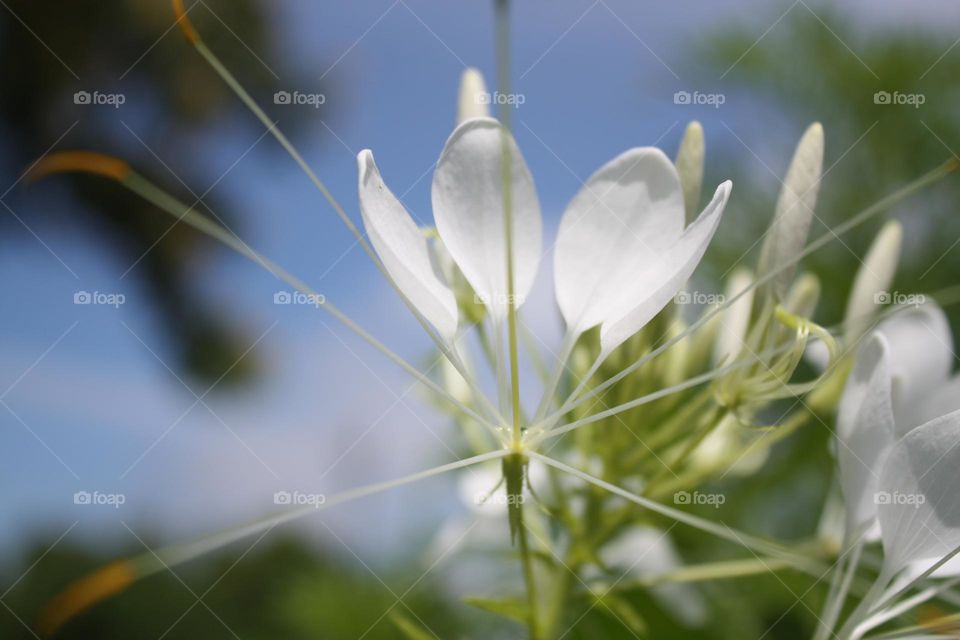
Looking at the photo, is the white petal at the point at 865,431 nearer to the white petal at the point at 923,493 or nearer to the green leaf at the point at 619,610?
the white petal at the point at 923,493

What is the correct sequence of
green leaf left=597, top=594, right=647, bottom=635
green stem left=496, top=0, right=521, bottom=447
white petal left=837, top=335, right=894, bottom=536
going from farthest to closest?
green leaf left=597, top=594, right=647, bottom=635
white petal left=837, top=335, right=894, bottom=536
green stem left=496, top=0, right=521, bottom=447

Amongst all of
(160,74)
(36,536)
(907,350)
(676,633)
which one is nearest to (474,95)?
(907,350)

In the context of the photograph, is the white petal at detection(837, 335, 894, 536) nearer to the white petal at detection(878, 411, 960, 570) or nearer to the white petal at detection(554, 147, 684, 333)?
the white petal at detection(878, 411, 960, 570)

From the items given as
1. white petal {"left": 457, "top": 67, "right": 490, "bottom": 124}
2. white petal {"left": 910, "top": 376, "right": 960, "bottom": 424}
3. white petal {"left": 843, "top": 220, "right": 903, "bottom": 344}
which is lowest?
white petal {"left": 910, "top": 376, "right": 960, "bottom": 424}

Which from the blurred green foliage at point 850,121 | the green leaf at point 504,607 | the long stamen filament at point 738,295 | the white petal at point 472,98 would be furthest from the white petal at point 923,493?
the blurred green foliage at point 850,121

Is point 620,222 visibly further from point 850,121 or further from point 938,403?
point 850,121

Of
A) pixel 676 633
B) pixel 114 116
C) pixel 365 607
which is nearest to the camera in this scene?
pixel 676 633

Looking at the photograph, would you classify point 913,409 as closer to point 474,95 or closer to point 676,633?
point 676,633

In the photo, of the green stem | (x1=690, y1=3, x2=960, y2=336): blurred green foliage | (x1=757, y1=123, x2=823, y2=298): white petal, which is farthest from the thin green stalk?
(x1=690, y1=3, x2=960, y2=336): blurred green foliage
